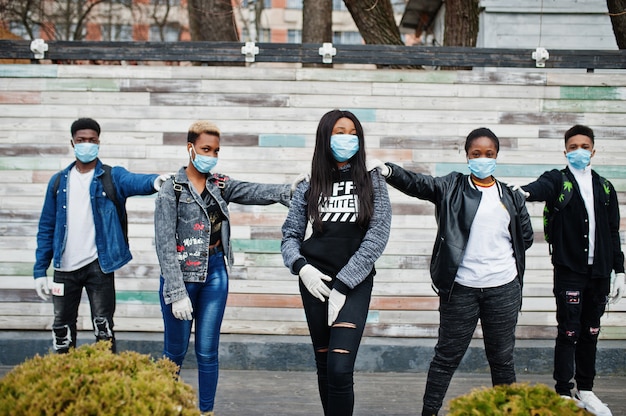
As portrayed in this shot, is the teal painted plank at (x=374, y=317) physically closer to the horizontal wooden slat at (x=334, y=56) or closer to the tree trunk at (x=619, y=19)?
the horizontal wooden slat at (x=334, y=56)

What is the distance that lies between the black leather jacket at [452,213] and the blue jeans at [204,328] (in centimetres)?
127

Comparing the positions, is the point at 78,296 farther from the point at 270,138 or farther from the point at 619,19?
the point at 619,19

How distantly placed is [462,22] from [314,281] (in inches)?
194

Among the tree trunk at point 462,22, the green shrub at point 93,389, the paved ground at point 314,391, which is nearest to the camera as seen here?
the green shrub at point 93,389

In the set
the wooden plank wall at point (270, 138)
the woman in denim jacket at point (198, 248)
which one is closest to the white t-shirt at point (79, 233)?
the woman in denim jacket at point (198, 248)

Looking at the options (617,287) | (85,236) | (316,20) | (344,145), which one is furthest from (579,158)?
(316,20)

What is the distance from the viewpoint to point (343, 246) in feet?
12.6

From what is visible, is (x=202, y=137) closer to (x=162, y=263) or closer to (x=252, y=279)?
(x=162, y=263)

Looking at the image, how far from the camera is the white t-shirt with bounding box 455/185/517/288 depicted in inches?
163

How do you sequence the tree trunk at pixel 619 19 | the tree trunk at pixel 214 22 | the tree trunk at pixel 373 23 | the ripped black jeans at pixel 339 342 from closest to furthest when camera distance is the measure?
the ripped black jeans at pixel 339 342, the tree trunk at pixel 619 19, the tree trunk at pixel 373 23, the tree trunk at pixel 214 22

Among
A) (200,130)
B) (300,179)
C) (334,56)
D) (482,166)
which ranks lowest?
(300,179)

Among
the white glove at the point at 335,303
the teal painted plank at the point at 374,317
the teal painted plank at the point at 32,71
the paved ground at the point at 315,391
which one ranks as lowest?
the paved ground at the point at 315,391

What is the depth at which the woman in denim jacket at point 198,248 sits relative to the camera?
13.3 ft

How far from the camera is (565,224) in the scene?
15.9ft
